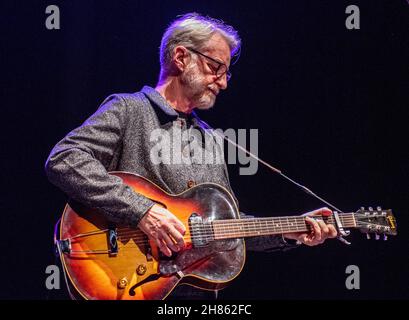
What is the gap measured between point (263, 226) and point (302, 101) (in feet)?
6.21

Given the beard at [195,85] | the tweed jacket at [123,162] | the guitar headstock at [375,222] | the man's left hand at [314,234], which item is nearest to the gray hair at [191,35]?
the beard at [195,85]

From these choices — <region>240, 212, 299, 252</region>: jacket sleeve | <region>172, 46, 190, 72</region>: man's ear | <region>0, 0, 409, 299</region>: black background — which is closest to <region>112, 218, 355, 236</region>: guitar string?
<region>240, 212, 299, 252</region>: jacket sleeve

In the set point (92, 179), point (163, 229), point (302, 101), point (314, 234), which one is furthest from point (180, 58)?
point (302, 101)

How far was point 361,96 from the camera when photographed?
4305 mm

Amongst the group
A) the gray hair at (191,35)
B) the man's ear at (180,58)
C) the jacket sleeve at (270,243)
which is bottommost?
the jacket sleeve at (270,243)

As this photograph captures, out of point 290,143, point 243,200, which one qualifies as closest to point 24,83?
point 243,200

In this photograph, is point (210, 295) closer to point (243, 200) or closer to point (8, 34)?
point (243, 200)

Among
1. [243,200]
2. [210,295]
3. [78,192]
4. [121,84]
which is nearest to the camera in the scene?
[78,192]

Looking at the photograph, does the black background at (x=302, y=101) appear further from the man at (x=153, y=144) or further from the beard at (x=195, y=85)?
the beard at (x=195, y=85)

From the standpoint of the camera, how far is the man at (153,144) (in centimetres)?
225

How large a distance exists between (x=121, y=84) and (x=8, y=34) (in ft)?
2.97

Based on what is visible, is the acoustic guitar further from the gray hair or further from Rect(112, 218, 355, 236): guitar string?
the gray hair

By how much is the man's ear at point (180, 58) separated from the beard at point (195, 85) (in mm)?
41

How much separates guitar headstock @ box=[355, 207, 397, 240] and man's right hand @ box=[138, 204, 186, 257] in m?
1.39
